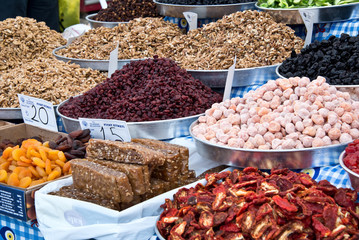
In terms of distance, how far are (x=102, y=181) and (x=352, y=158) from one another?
0.83 meters

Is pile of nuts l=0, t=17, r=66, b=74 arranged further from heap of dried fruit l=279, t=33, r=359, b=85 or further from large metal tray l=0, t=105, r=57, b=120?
heap of dried fruit l=279, t=33, r=359, b=85

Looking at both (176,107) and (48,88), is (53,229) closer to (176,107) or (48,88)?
(176,107)

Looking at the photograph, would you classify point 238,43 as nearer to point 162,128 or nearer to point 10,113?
point 162,128

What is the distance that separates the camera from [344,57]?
2.25m

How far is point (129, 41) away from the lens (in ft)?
10.1

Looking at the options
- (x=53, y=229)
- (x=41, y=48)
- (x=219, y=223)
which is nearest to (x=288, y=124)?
(x=219, y=223)

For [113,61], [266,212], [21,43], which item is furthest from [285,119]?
[21,43]

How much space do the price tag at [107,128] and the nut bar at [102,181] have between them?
13.2 inches

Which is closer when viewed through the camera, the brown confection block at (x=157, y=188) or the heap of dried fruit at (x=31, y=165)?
the brown confection block at (x=157, y=188)

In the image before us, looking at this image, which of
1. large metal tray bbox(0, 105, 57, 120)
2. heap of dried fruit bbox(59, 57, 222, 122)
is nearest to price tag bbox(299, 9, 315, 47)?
heap of dried fruit bbox(59, 57, 222, 122)

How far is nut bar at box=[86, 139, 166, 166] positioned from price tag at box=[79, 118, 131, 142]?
0.92 feet

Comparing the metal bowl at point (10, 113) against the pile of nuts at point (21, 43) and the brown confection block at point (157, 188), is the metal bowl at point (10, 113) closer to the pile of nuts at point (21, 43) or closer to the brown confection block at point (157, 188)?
the pile of nuts at point (21, 43)

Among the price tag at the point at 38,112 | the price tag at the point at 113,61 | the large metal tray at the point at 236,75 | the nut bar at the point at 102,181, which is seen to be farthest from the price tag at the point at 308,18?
the nut bar at the point at 102,181

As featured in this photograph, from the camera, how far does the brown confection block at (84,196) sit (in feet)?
4.98
